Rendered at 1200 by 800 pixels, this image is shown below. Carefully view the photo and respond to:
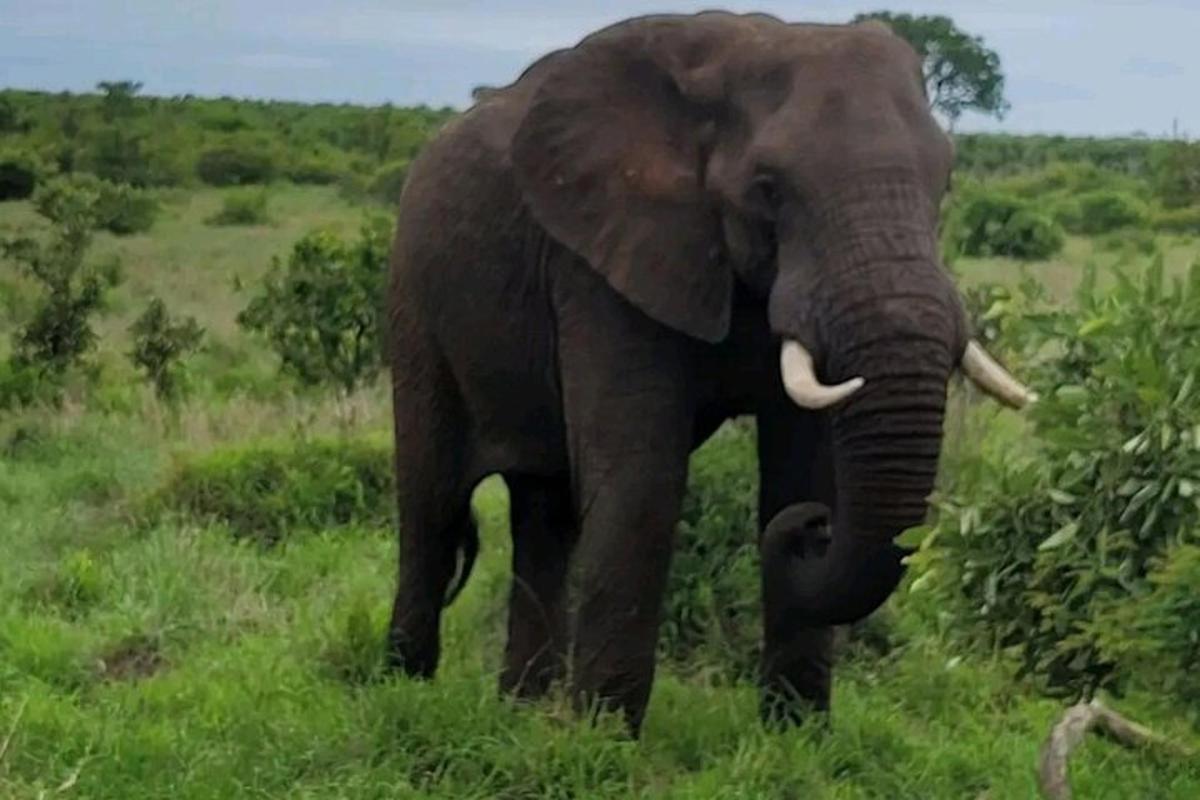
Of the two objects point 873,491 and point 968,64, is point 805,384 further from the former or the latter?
point 968,64

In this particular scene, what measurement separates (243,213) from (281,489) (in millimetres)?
26815

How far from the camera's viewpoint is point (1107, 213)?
36438mm

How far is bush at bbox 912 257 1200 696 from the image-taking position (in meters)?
5.10

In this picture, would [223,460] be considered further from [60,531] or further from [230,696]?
[230,696]

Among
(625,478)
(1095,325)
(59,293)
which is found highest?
(1095,325)

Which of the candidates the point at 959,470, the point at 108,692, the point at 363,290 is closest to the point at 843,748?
the point at 959,470

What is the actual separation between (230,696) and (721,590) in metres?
1.98

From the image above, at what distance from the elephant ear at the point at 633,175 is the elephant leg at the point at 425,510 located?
1068 mm

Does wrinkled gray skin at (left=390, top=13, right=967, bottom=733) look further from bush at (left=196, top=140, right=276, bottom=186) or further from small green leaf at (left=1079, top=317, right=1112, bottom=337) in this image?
bush at (left=196, top=140, right=276, bottom=186)

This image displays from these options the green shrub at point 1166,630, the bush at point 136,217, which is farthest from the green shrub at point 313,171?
the green shrub at point 1166,630

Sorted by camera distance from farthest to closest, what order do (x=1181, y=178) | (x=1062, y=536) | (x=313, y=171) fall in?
(x=313, y=171), (x=1181, y=178), (x=1062, y=536)

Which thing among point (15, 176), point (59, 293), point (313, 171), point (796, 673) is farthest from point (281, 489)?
point (313, 171)

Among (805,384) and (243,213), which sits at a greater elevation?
(805,384)

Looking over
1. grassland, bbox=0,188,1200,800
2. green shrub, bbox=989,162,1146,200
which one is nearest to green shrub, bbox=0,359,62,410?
grassland, bbox=0,188,1200,800
